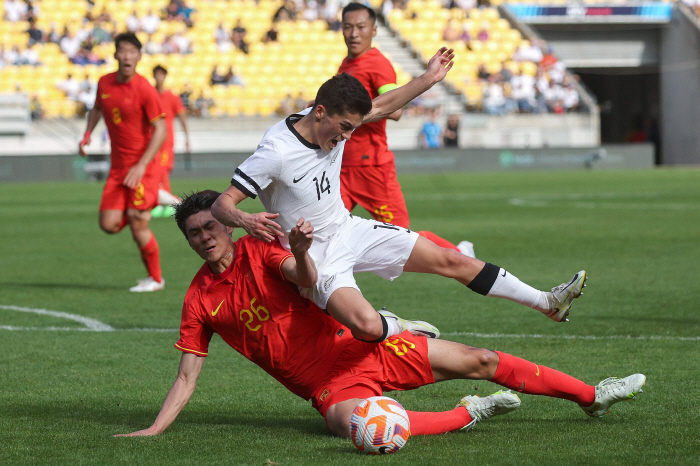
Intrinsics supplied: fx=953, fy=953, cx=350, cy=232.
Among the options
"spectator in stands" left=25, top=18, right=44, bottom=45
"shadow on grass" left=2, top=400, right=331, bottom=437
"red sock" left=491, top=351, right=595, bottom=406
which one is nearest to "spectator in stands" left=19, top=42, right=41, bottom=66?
"spectator in stands" left=25, top=18, right=44, bottom=45

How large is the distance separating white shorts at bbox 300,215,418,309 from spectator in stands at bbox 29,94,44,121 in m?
25.8

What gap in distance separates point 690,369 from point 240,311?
8.70 ft

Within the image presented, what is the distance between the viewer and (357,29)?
7.25 m

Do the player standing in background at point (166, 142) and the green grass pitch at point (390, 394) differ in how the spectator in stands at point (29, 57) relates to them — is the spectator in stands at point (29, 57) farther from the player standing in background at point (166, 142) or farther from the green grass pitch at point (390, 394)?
the green grass pitch at point (390, 394)

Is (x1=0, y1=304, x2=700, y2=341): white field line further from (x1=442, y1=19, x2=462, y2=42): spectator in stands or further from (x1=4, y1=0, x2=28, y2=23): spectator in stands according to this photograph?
(x1=442, y1=19, x2=462, y2=42): spectator in stands

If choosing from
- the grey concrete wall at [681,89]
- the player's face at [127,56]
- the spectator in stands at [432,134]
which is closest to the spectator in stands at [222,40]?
the spectator in stands at [432,134]

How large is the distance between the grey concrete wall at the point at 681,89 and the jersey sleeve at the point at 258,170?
36.1m

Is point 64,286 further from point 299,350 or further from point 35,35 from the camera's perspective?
point 35,35

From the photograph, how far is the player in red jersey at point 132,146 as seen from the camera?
888cm

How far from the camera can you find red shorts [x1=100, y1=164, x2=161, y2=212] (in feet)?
29.1

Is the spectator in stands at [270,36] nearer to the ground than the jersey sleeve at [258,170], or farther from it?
farther from it

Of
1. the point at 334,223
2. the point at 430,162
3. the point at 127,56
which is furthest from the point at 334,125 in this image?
the point at 430,162

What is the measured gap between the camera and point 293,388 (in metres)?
4.39

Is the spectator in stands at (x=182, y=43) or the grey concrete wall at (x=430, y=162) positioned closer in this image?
the grey concrete wall at (x=430, y=162)
